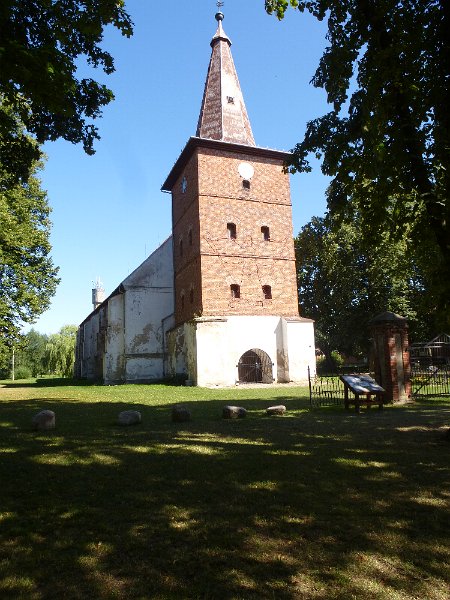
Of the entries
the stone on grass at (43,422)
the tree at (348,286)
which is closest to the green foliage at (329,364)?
the tree at (348,286)

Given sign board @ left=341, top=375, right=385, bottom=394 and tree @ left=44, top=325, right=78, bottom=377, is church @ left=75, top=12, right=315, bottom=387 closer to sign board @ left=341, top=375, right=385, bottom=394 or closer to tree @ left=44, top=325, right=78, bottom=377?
sign board @ left=341, top=375, right=385, bottom=394

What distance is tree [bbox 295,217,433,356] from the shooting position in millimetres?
33625

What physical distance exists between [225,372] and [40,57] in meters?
18.8

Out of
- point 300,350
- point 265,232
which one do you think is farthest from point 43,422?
point 265,232

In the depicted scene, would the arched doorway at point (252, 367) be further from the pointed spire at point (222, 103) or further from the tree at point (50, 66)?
the tree at point (50, 66)

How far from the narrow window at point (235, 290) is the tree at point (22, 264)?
11.6 metres

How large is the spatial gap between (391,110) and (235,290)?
17.4 meters

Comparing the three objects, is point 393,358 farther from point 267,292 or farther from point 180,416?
point 267,292

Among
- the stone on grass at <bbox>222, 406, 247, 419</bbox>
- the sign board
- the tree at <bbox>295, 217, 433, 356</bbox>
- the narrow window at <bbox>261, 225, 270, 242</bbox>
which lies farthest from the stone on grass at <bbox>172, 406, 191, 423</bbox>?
the tree at <bbox>295, 217, 433, 356</bbox>

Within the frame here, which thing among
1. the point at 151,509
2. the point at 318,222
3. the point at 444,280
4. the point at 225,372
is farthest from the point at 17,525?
the point at 318,222

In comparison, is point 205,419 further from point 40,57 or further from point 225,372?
point 225,372

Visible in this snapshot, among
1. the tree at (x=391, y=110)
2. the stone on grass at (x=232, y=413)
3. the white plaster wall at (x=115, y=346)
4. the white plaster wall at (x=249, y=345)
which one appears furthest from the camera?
the white plaster wall at (x=115, y=346)

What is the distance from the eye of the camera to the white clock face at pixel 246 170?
2619 centimetres

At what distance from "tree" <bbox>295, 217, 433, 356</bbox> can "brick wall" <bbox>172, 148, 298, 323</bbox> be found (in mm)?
7794
